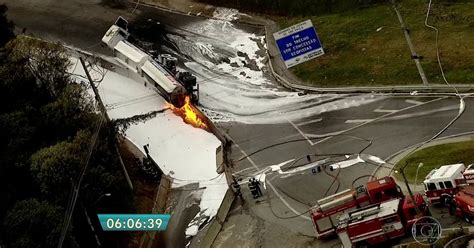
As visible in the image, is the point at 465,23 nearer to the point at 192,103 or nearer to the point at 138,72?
the point at 192,103

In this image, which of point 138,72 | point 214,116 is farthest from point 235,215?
point 138,72

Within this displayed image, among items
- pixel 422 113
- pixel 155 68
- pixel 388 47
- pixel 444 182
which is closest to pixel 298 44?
pixel 388 47

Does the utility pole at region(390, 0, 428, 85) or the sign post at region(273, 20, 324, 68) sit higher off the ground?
the sign post at region(273, 20, 324, 68)

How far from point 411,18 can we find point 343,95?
44.3ft

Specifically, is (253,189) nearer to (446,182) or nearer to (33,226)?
(446,182)

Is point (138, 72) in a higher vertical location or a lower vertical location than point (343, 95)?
higher

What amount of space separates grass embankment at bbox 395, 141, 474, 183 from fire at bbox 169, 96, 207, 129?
2073 cm

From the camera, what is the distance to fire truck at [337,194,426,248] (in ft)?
129

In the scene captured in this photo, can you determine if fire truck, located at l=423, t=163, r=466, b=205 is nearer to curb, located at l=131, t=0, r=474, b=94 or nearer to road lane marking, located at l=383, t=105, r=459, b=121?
road lane marking, located at l=383, t=105, r=459, b=121

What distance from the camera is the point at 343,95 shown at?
59.0 meters

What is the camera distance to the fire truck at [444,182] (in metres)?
39.8

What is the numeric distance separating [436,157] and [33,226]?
29.1 m
